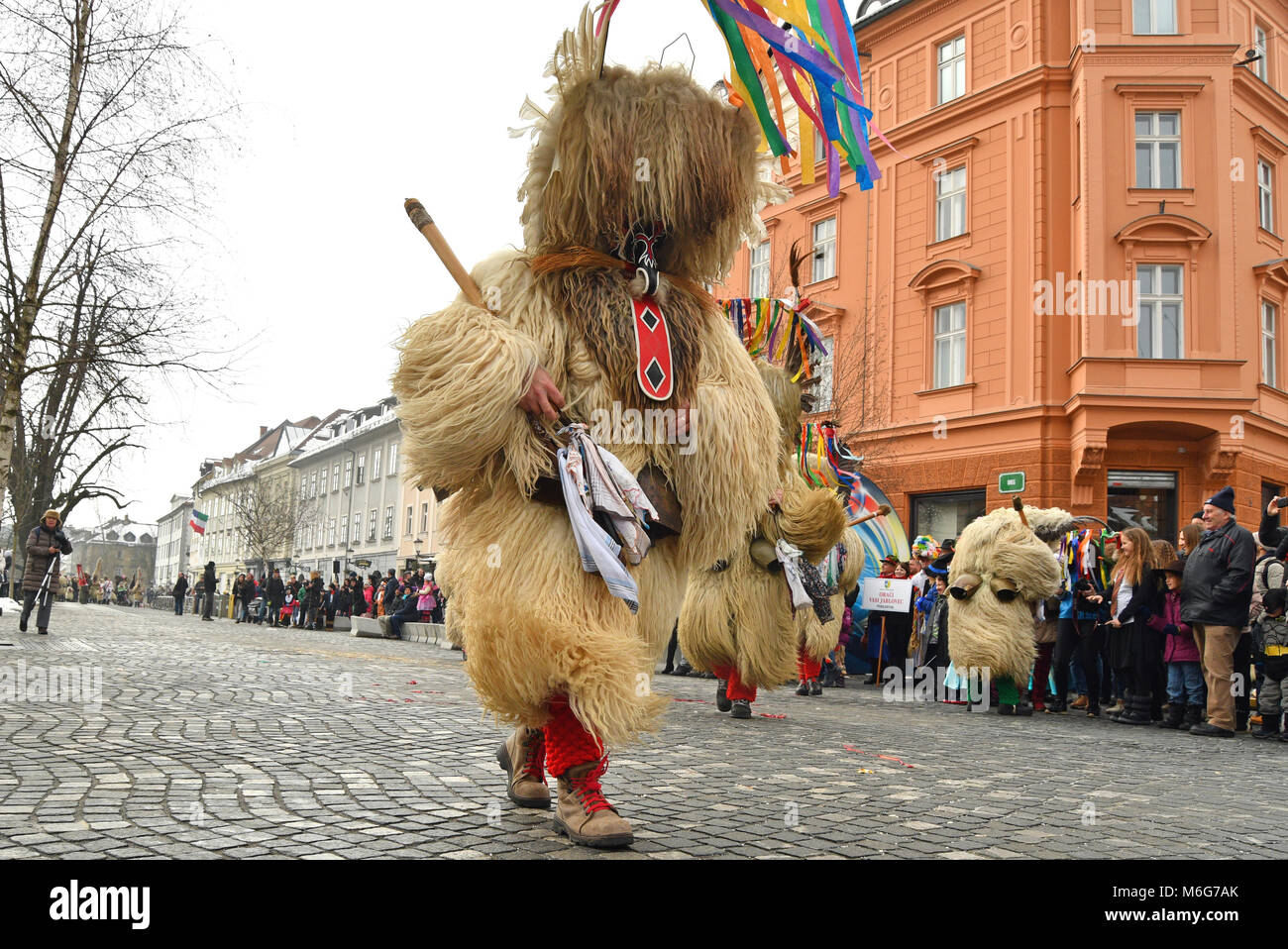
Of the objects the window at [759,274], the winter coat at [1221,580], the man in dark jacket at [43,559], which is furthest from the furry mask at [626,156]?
the window at [759,274]

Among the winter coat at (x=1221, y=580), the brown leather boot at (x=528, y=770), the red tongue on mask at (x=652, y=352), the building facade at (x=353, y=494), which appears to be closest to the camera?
the red tongue on mask at (x=652, y=352)

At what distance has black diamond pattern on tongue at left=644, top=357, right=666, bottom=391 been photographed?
3.44 meters

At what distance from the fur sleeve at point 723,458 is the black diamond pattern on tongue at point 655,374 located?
15 cm

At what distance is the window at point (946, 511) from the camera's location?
2169cm

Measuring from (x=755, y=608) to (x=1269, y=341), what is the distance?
19.1m

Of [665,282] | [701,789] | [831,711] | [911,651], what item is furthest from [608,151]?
[911,651]

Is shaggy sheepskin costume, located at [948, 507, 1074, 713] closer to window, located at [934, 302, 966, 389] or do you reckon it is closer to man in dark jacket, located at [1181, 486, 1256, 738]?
man in dark jacket, located at [1181, 486, 1256, 738]

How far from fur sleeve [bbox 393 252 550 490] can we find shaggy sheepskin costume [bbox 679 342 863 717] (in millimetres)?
3247

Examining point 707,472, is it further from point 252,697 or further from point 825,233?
point 825,233

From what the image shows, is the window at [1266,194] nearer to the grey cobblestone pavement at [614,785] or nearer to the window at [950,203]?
the window at [950,203]

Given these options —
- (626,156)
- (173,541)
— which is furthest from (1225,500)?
(173,541)

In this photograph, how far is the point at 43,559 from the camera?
14312 millimetres

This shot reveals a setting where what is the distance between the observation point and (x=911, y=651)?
12797mm

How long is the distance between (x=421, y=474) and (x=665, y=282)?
1113mm
